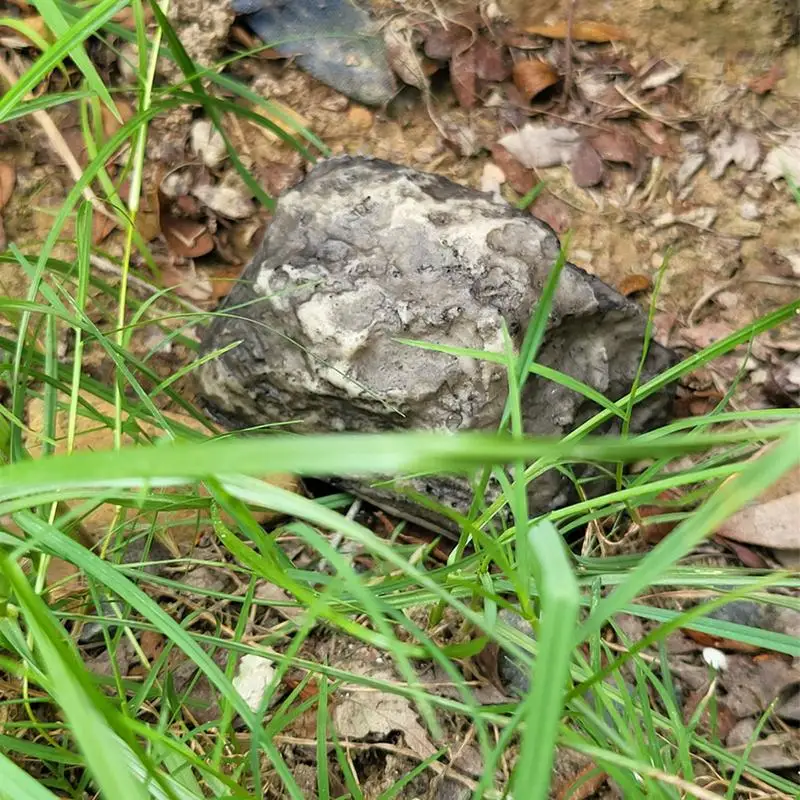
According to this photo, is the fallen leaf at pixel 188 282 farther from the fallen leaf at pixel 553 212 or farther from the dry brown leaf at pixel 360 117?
the fallen leaf at pixel 553 212

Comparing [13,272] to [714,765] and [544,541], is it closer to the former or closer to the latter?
[544,541]

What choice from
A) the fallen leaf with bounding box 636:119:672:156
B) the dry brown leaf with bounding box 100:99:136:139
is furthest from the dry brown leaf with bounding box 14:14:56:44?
the fallen leaf with bounding box 636:119:672:156

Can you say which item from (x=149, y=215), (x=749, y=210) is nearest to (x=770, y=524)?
(x=749, y=210)

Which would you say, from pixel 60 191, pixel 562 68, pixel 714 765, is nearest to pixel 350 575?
pixel 714 765

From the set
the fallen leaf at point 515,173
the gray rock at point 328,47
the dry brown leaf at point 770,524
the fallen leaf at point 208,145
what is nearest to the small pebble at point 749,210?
the fallen leaf at point 515,173

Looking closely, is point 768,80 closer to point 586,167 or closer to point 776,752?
point 586,167

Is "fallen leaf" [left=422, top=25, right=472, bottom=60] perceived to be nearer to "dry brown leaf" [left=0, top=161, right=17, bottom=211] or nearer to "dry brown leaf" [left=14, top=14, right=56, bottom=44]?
"dry brown leaf" [left=14, top=14, right=56, bottom=44]
